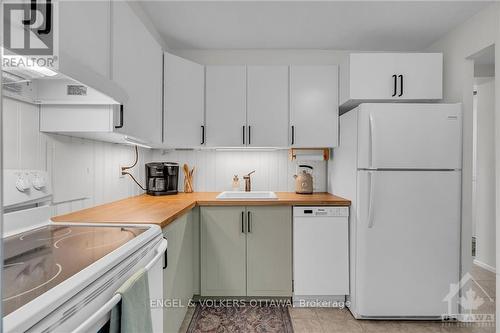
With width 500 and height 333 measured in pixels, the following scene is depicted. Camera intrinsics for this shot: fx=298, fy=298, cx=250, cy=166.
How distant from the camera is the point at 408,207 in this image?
228 centimetres

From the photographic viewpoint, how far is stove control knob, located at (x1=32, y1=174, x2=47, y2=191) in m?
1.38

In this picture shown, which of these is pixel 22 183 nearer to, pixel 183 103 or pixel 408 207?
pixel 183 103

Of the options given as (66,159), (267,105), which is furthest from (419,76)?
(66,159)

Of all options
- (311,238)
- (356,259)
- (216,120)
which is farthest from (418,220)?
(216,120)

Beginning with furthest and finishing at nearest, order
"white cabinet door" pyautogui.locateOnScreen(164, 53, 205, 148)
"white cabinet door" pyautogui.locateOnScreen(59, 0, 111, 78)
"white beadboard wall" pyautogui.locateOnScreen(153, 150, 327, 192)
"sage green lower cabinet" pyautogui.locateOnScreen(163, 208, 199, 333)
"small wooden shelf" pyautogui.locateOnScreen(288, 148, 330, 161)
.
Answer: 1. "white beadboard wall" pyautogui.locateOnScreen(153, 150, 327, 192)
2. "small wooden shelf" pyautogui.locateOnScreen(288, 148, 330, 161)
3. "white cabinet door" pyautogui.locateOnScreen(164, 53, 205, 148)
4. "sage green lower cabinet" pyautogui.locateOnScreen(163, 208, 199, 333)
5. "white cabinet door" pyautogui.locateOnScreen(59, 0, 111, 78)

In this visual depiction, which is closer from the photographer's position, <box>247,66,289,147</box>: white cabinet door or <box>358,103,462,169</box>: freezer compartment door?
<box>358,103,462,169</box>: freezer compartment door

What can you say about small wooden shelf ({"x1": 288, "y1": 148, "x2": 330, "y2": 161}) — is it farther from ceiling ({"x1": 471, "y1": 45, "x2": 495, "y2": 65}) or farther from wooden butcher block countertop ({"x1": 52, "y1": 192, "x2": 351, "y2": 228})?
ceiling ({"x1": 471, "y1": 45, "x2": 495, "y2": 65})

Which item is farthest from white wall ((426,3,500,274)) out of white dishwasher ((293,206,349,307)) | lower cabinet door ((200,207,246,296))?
lower cabinet door ((200,207,246,296))

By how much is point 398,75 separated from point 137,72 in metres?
2.04

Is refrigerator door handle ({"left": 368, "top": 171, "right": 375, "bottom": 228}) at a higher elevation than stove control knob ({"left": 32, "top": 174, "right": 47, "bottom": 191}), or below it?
below

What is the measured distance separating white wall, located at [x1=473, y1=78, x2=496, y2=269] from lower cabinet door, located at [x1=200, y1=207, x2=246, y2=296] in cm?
291

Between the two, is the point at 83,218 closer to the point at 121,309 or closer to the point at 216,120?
the point at 121,309

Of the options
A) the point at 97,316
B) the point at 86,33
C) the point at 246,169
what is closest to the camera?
the point at 97,316

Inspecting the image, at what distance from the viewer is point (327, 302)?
2.56 meters
